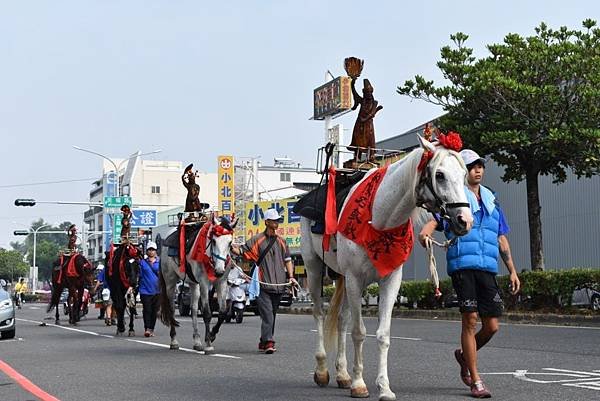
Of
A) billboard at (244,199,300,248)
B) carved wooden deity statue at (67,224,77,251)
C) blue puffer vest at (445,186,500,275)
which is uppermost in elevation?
billboard at (244,199,300,248)

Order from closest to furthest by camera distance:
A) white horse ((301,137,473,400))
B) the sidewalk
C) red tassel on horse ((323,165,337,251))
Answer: white horse ((301,137,473,400)) < red tassel on horse ((323,165,337,251)) < the sidewalk

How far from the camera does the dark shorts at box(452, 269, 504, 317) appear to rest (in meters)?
7.95

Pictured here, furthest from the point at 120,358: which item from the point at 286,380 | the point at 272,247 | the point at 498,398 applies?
the point at 498,398

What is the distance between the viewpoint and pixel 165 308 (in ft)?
49.5

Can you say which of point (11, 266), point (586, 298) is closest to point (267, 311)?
point (586, 298)

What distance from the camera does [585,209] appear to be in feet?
104

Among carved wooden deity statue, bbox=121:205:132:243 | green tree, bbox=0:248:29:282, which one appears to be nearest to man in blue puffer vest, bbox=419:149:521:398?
carved wooden deity statue, bbox=121:205:132:243

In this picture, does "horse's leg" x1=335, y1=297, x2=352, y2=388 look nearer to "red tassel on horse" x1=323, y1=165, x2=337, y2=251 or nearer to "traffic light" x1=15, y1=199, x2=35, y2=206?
"red tassel on horse" x1=323, y1=165, x2=337, y2=251

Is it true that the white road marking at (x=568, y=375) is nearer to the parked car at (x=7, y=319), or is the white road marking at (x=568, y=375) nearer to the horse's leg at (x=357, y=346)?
the horse's leg at (x=357, y=346)

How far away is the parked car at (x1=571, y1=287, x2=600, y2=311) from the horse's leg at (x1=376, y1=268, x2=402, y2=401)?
14301mm

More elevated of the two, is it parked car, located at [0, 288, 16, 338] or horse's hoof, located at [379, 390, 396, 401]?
parked car, located at [0, 288, 16, 338]

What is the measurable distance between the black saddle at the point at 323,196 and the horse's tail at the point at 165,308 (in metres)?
5.40

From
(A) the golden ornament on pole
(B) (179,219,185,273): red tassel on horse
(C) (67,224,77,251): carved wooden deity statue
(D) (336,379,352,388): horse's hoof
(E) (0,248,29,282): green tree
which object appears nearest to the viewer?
(D) (336,379,352,388): horse's hoof

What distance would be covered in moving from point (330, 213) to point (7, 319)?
1125 cm
